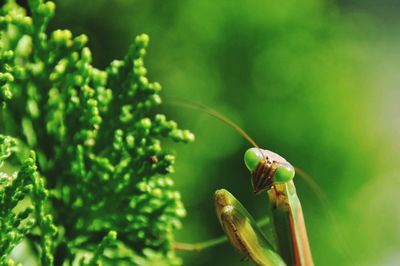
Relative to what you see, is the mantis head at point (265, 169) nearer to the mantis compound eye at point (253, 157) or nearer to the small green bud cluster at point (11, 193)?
the mantis compound eye at point (253, 157)

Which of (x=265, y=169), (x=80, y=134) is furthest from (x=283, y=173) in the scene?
(x=80, y=134)

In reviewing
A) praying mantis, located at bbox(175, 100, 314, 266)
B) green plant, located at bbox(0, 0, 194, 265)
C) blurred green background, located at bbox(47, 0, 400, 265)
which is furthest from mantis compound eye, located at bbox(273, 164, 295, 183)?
blurred green background, located at bbox(47, 0, 400, 265)

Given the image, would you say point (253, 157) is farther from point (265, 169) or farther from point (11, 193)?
point (11, 193)

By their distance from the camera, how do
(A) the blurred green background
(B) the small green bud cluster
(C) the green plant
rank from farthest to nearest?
(A) the blurred green background → (C) the green plant → (B) the small green bud cluster

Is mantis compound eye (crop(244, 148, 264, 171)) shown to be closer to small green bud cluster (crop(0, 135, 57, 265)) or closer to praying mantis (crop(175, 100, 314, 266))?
praying mantis (crop(175, 100, 314, 266))

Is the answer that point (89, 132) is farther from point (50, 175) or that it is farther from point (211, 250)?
point (211, 250)

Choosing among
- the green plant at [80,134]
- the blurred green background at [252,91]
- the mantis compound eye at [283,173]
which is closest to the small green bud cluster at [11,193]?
the green plant at [80,134]
